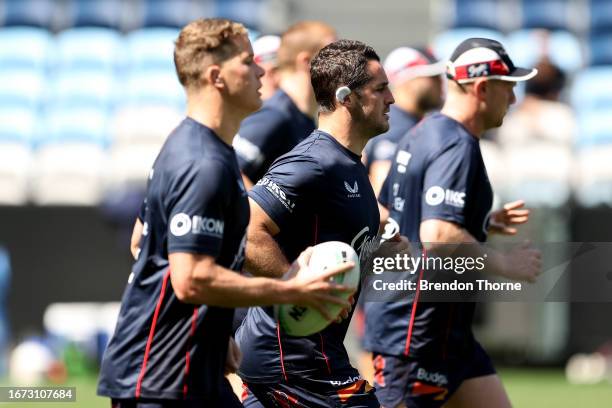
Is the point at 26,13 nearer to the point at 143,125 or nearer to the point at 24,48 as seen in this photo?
the point at 24,48

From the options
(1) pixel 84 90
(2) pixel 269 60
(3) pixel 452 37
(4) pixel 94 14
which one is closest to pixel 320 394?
(2) pixel 269 60

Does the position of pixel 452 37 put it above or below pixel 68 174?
above

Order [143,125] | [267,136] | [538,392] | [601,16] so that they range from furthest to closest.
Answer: [601,16] < [143,125] < [538,392] < [267,136]

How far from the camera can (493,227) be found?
7289mm

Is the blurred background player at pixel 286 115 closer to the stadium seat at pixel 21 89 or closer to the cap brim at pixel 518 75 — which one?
the cap brim at pixel 518 75

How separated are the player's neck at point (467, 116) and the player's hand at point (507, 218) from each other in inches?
24.3

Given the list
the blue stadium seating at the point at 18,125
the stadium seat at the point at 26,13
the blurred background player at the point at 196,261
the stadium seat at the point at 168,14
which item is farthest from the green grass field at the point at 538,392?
the stadium seat at the point at 26,13

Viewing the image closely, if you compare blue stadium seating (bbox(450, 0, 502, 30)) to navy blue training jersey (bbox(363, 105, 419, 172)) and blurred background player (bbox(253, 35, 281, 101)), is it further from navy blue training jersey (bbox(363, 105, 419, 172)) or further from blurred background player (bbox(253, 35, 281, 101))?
blurred background player (bbox(253, 35, 281, 101))

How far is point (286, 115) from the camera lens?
8.18 m

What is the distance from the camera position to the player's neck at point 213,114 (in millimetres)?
4766

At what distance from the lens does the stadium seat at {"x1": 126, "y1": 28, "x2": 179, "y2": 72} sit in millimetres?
18469

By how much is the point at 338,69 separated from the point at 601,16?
14033 mm

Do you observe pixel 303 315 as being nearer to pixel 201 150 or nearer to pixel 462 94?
pixel 201 150

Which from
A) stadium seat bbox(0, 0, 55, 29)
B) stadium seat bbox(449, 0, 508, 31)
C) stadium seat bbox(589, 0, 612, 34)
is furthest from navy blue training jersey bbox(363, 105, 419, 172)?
stadium seat bbox(0, 0, 55, 29)
